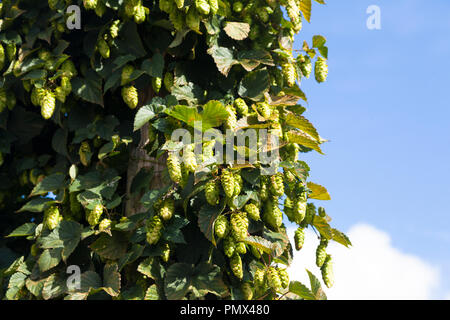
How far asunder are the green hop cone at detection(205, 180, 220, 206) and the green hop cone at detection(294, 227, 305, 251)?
431mm

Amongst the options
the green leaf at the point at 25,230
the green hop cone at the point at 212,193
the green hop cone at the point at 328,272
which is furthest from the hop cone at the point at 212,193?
the green leaf at the point at 25,230

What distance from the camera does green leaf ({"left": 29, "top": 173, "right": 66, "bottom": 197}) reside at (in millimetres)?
2111

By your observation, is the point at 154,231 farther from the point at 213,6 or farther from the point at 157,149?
the point at 213,6

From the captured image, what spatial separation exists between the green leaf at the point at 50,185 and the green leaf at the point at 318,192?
103 centimetres

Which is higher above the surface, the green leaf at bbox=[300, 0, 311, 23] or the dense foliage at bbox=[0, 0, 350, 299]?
the green leaf at bbox=[300, 0, 311, 23]

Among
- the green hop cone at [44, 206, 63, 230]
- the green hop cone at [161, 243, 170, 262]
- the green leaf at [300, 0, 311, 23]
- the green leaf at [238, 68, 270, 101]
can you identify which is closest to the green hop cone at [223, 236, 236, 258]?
the green hop cone at [161, 243, 170, 262]

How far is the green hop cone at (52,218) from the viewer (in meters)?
1.98

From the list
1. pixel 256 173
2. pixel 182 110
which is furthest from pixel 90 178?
pixel 256 173

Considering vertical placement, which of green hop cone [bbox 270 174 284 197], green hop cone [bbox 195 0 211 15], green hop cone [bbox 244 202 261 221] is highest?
green hop cone [bbox 195 0 211 15]

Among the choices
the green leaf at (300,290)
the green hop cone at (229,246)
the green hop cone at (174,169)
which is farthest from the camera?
the green leaf at (300,290)

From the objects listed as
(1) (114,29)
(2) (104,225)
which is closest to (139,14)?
(1) (114,29)

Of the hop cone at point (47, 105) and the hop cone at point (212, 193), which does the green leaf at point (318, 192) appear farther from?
the hop cone at point (47, 105)

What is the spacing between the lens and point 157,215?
69.6 inches

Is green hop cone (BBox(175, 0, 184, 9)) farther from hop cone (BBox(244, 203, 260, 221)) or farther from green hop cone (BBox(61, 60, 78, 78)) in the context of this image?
hop cone (BBox(244, 203, 260, 221))
